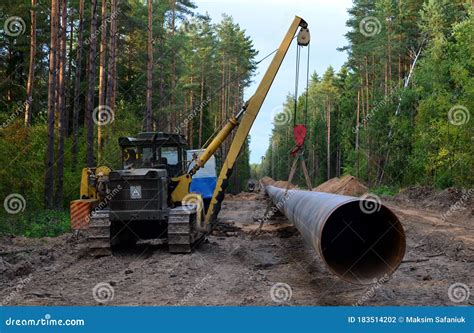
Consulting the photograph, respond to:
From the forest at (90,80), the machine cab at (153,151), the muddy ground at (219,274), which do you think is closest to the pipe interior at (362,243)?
the muddy ground at (219,274)

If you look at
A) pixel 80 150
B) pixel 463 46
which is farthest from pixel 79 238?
pixel 463 46

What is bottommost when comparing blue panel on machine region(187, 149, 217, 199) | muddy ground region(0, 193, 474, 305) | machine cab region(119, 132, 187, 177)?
muddy ground region(0, 193, 474, 305)

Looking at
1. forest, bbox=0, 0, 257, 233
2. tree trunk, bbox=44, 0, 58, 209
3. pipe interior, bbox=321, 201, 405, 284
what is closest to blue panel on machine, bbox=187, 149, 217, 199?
forest, bbox=0, 0, 257, 233

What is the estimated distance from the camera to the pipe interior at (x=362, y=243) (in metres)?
7.16

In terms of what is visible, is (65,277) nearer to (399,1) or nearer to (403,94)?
(403,94)

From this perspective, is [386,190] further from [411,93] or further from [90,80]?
[90,80]

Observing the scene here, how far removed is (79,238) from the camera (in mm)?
14617

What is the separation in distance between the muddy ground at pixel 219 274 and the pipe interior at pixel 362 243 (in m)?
0.43

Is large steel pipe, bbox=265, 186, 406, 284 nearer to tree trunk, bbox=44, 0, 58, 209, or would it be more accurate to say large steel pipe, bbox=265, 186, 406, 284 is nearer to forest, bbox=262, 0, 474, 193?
tree trunk, bbox=44, 0, 58, 209

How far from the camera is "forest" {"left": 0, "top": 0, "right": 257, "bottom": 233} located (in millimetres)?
19922

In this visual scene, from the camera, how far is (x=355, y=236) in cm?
848

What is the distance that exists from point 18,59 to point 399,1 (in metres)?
31.8

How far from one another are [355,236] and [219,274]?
2.70 m

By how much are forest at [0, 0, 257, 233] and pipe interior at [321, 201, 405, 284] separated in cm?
876
